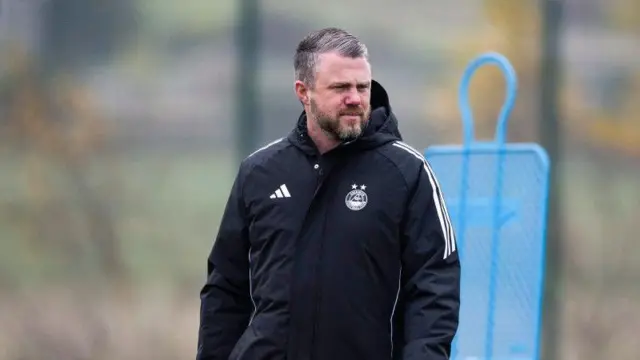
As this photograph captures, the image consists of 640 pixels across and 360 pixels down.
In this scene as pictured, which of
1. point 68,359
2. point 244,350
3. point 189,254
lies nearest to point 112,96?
point 189,254

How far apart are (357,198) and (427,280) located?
271 mm

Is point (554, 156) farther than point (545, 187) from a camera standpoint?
Yes

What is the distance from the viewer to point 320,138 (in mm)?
3199

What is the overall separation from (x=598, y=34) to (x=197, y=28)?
5.83ft

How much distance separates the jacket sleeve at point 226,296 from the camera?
329 cm

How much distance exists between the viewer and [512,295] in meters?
4.69

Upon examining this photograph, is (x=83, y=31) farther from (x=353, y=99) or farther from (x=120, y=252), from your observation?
(x=353, y=99)

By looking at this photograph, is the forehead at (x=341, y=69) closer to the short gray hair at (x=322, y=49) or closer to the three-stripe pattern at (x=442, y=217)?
the short gray hair at (x=322, y=49)

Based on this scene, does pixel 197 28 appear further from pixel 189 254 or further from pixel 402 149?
pixel 402 149

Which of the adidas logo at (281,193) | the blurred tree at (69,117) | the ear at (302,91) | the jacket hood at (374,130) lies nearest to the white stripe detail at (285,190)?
the adidas logo at (281,193)

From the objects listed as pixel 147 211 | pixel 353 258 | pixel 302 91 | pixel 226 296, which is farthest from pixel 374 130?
pixel 147 211

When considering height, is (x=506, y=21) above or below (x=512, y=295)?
above

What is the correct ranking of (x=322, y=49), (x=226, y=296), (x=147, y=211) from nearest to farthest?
(x=322, y=49) → (x=226, y=296) → (x=147, y=211)

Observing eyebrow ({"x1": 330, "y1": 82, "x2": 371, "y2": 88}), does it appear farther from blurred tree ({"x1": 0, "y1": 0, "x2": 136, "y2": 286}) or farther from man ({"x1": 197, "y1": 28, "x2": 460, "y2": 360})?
blurred tree ({"x1": 0, "y1": 0, "x2": 136, "y2": 286})
